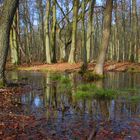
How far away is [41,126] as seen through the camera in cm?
745

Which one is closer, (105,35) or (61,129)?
(61,129)

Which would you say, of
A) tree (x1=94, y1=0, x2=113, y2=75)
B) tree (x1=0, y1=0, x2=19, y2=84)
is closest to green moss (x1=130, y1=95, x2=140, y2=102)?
tree (x1=0, y1=0, x2=19, y2=84)

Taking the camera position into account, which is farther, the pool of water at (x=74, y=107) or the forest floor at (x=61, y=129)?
the pool of water at (x=74, y=107)

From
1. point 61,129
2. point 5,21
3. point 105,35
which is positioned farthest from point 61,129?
point 105,35

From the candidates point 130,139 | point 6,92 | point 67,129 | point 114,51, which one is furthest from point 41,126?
point 114,51

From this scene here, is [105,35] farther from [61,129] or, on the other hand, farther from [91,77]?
[61,129]

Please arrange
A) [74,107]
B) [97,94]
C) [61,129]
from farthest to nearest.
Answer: [97,94] → [74,107] → [61,129]

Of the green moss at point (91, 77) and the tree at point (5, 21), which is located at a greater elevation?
the tree at point (5, 21)

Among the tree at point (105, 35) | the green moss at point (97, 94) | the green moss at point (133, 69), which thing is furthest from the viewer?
the green moss at point (133, 69)

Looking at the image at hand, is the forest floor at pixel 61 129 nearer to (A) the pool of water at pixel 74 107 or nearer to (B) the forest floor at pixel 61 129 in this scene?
(B) the forest floor at pixel 61 129

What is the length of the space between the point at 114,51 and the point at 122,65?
39.0 metres

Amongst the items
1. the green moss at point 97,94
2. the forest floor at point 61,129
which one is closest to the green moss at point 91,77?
the green moss at point 97,94

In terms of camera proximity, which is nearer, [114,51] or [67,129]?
[67,129]

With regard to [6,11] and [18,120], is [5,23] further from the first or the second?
[18,120]
